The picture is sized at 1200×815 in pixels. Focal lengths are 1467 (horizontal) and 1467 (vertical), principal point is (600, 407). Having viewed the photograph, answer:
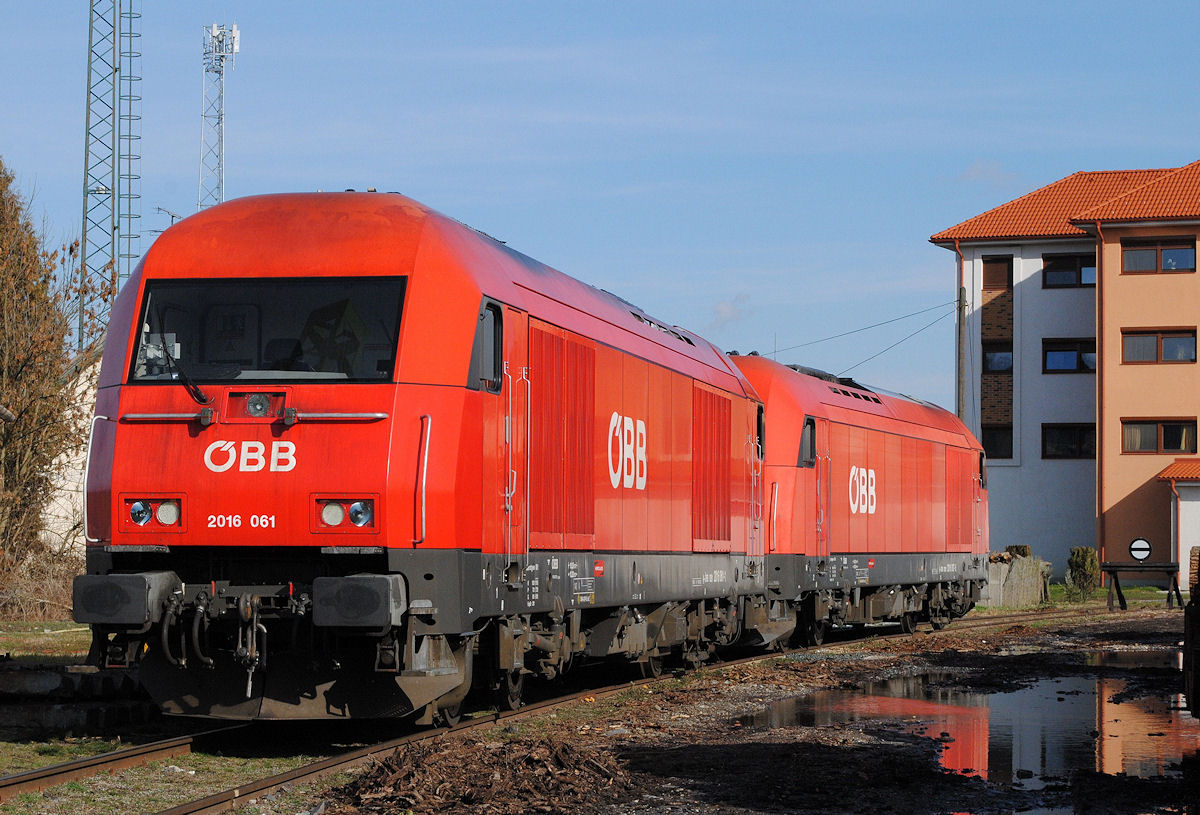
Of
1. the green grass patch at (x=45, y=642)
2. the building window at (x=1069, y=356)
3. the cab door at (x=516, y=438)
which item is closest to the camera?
the cab door at (x=516, y=438)

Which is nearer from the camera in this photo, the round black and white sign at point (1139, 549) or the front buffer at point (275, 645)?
the front buffer at point (275, 645)

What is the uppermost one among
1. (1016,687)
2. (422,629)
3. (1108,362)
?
(1108,362)

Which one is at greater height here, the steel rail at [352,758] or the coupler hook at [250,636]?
the coupler hook at [250,636]

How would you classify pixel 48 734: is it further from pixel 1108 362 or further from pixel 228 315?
pixel 1108 362

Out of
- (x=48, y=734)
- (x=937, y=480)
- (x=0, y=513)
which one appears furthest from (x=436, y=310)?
(x=937, y=480)

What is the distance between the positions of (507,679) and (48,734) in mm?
3716

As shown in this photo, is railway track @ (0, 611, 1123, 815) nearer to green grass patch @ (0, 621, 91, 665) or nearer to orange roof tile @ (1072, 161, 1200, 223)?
green grass patch @ (0, 621, 91, 665)

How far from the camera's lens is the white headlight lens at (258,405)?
33.3 ft

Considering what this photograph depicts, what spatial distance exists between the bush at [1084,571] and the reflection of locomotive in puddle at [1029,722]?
23.4 meters

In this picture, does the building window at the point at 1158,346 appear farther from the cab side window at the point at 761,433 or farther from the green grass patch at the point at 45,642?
the green grass patch at the point at 45,642

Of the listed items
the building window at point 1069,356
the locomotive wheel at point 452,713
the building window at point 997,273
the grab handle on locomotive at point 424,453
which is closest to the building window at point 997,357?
the building window at point 1069,356

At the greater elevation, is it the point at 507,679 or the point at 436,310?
the point at 436,310

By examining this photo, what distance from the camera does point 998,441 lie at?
157 feet

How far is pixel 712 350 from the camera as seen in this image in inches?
762
